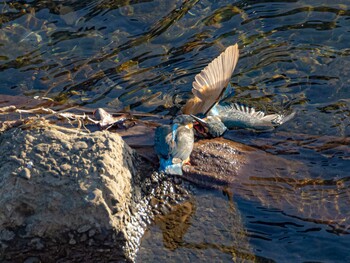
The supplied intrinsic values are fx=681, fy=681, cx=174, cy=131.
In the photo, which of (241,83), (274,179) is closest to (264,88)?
(241,83)

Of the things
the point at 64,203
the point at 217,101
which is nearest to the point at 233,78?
the point at 217,101

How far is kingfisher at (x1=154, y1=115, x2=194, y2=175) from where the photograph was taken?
4655 mm

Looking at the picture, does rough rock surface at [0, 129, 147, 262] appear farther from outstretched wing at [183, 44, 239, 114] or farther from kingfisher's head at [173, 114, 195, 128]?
outstretched wing at [183, 44, 239, 114]

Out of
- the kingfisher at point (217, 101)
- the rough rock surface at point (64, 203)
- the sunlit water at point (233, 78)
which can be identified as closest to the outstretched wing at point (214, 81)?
the kingfisher at point (217, 101)

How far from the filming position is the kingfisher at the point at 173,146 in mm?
4655

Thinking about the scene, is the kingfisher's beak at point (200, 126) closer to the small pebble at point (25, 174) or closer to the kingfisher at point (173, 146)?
the kingfisher at point (173, 146)

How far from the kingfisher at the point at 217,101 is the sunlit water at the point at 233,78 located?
0.49 ft

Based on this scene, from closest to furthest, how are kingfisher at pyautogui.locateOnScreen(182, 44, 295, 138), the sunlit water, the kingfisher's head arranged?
the sunlit water → the kingfisher's head → kingfisher at pyautogui.locateOnScreen(182, 44, 295, 138)

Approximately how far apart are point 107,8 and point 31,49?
3.25 feet

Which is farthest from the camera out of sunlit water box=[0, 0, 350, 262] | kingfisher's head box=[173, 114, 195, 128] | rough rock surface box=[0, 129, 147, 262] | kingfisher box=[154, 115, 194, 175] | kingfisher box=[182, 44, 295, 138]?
kingfisher box=[182, 44, 295, 138]

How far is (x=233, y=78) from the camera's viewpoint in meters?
6.43

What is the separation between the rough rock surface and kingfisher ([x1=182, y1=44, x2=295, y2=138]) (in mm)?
1195

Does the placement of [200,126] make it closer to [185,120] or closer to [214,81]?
[185,120]

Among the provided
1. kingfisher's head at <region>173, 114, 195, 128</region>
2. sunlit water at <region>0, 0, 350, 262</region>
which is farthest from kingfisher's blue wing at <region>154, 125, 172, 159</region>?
sunlit water at <region>0, 0, 350, 262</region>
